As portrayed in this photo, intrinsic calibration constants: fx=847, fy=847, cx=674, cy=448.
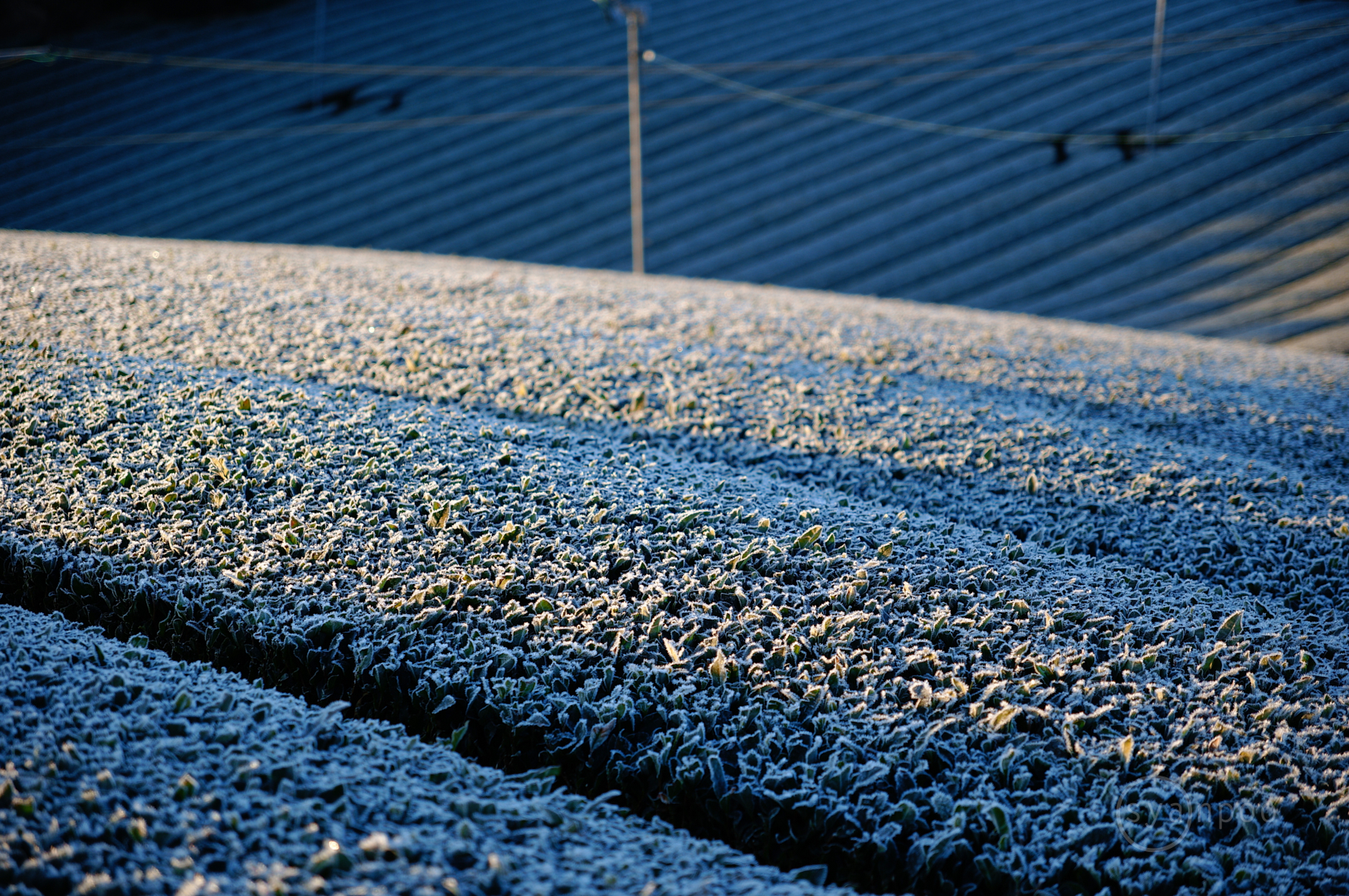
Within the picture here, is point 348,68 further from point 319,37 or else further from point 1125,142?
point 1125,142

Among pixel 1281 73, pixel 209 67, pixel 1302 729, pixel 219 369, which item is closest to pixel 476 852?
pixel 1302 729

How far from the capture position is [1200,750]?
196 centimetres

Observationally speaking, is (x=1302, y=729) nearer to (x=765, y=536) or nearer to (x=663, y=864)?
(x=765, y=536)

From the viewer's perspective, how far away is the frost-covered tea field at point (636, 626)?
1631 millimetres

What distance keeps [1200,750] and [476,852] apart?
1.63m

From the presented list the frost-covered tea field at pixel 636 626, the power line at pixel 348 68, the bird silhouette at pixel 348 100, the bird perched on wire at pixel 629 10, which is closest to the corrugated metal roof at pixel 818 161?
the bird silhouette at pixel 348 100

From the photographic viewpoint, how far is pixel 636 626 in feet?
7.47

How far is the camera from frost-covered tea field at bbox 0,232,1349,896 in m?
1.63

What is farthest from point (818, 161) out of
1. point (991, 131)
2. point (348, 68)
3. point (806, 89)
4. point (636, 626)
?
point (636, 626)

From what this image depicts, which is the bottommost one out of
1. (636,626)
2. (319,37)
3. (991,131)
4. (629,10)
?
(636,626)

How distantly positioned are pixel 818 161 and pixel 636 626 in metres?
10.9

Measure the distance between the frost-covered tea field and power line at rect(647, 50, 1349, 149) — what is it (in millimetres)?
8318

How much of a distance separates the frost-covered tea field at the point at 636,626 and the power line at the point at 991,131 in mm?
8318

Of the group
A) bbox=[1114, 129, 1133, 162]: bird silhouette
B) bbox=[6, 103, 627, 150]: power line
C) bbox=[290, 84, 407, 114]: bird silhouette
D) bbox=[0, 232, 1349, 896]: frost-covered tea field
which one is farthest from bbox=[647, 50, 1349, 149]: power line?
bbox=[0, 232, 1349, 896]: frost-covered tea field
